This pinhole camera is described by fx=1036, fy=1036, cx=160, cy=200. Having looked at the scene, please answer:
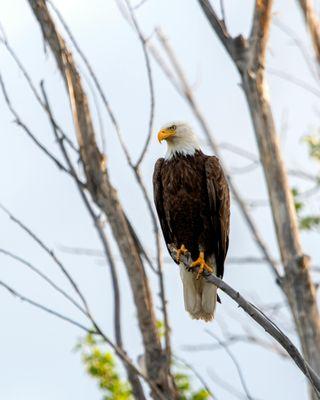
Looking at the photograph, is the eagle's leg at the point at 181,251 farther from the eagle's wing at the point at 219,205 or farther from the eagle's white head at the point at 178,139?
the eagle's white head at the point at 178,139

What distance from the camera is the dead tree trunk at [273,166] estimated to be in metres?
8.34

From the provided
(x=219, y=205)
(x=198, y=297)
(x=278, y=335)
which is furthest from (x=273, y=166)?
(x=278, y=335)

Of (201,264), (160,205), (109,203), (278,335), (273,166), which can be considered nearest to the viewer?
(278,335)

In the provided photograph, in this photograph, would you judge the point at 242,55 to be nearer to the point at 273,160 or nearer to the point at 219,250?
the point at 273,160

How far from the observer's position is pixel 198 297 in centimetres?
839

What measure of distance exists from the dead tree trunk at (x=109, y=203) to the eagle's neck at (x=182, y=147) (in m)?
0.80

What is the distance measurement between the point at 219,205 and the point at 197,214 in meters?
0.19

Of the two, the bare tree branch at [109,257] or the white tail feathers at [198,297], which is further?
the white tail feathers at [198,297]

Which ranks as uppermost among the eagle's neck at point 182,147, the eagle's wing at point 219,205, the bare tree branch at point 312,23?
the bare tree branch at point 312,23

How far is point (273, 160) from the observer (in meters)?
8.92

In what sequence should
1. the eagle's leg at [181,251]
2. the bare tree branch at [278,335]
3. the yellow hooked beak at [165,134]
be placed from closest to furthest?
the bare tree branch at [278,335] < the eagle's leg at [181,251] < the yellow hooked beak at [165,134]

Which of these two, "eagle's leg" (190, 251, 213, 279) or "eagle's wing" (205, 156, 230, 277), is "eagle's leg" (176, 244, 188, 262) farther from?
"eagle's wing" (205, 156, 230, 277)

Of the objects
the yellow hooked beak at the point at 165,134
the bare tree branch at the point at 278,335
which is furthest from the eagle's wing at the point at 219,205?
the bare tree branch at the point at 278,335

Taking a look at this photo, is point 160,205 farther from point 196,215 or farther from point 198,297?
point 198,297
